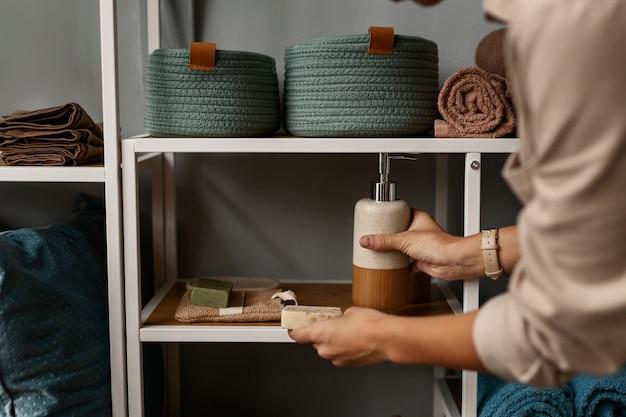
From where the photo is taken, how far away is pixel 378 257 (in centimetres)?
127

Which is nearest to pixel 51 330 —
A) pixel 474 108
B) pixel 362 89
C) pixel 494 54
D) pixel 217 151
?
pixel 217 151

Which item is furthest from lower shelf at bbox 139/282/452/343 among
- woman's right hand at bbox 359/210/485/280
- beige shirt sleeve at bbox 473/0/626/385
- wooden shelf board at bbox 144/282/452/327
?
beige shirt sleeve at bbox 473/0/626/385

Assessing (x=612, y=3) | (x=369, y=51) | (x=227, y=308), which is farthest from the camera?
(x=227, y=308)

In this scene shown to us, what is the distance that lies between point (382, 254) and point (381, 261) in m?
0.01

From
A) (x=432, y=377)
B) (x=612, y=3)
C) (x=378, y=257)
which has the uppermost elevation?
(x=612, y=3)

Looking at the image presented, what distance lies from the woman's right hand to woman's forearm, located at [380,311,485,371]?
0.39m

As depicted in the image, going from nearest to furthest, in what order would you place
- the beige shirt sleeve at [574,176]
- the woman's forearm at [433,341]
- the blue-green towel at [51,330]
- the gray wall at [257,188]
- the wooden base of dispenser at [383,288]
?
1. the beige shirt sleeve at [574,176]
2. the woman's forearm at [433,341]
3. the blue-green towel at [51,330]
4. the wooden base of dispenser at [383,288]
5. the gray wall at [257,188]

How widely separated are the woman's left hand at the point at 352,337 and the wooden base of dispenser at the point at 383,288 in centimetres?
32

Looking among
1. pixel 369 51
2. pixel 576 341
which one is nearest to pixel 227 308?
pixel 369 51

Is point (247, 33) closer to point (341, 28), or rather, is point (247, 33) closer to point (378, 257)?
point (341, 28)

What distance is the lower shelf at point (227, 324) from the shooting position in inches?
49.9

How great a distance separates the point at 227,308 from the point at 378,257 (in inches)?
10.9

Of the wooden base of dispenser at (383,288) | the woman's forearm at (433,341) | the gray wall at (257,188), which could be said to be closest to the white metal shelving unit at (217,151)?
the wooden base of dispenser at (383,288)

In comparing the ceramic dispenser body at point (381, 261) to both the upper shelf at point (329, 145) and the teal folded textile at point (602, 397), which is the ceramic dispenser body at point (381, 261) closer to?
the upper shelf at point (329, 145)
